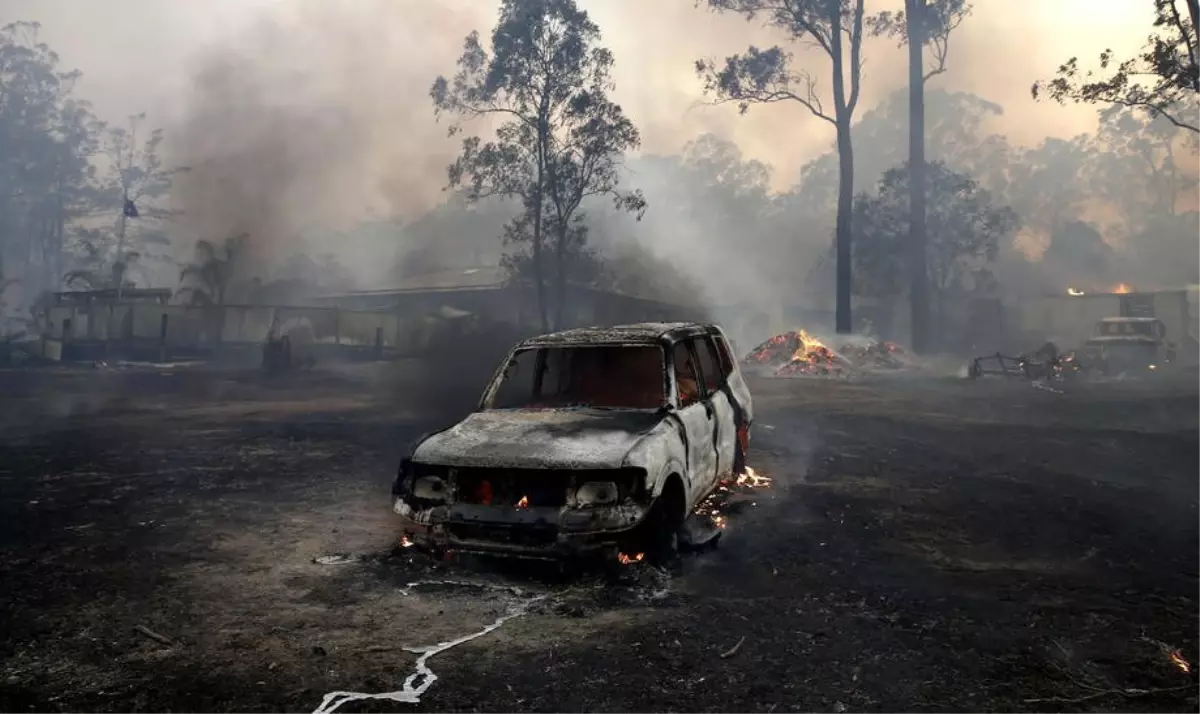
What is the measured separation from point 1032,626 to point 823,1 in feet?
107

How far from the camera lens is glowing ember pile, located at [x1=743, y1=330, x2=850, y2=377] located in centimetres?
2444

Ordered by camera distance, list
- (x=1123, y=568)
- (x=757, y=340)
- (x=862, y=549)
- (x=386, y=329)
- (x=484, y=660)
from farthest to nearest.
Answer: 1. (x=757, y=340)
2. (x=386, y=329)
3. (x=862, y=549)
4. (x=1123, y=568)
5. (x=484, y=660)

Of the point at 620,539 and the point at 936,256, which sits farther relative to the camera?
the point at 936,256

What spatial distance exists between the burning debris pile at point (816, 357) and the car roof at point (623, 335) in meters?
18.4

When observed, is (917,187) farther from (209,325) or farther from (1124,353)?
(209,325)

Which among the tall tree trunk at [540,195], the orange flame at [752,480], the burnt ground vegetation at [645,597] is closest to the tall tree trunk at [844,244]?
the tall tree trunk at [540,195]

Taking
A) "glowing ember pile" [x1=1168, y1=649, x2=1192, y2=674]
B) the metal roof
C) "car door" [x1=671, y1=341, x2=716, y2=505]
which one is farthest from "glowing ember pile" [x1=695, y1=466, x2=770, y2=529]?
the metal roof

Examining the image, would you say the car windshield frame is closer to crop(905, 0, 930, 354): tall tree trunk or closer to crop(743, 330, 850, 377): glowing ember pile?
crop(743, 330, 850, 377): glowing ember pile

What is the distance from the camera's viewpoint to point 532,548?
4688 millimetres

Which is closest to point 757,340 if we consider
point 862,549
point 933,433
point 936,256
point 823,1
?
point 936,256

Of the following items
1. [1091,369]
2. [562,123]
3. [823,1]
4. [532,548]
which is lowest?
[532,548]

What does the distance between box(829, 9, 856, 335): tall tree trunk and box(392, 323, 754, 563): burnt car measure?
25692 mm

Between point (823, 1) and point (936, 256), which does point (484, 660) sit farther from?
point (936, 256)

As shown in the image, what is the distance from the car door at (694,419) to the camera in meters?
5.57
